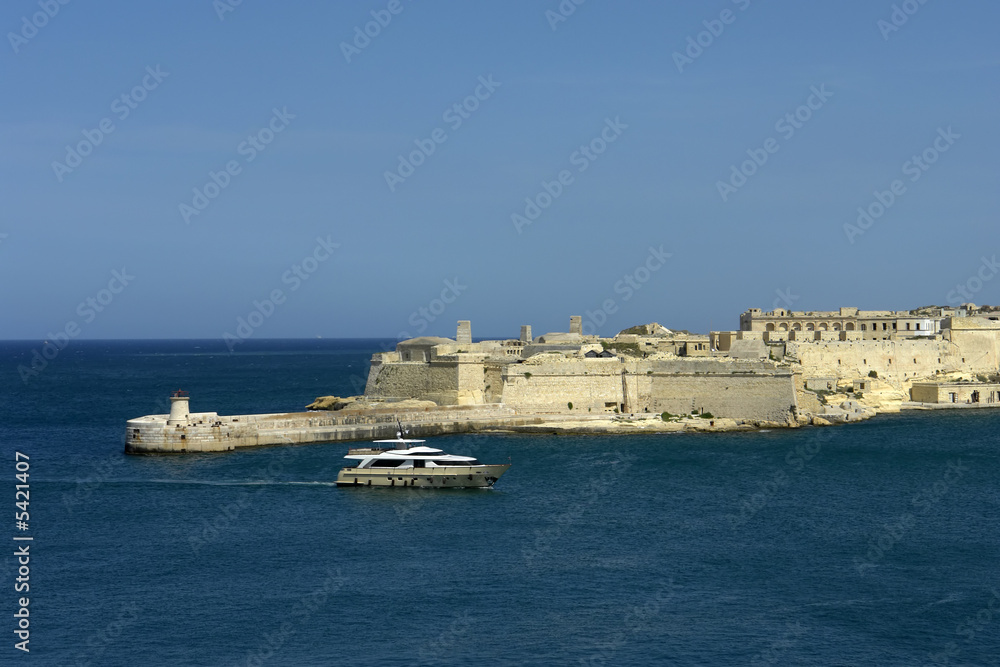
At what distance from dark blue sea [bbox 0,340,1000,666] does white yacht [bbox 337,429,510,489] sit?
0.30 metres

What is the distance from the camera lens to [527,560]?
781 inches

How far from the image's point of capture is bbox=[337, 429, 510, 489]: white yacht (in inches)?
1042

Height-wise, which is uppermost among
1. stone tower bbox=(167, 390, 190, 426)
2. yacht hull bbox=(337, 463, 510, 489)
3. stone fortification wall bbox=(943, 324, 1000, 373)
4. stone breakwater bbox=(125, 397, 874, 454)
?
stone fortification wall bbox=(943, 324, 1000, 373)

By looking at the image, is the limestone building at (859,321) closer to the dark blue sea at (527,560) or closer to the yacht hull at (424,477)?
the dark blue sea at (527,560)

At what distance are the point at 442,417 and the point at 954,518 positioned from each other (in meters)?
17.5

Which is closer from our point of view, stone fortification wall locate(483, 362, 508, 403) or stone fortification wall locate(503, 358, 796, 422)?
stone fortification wall locate(503, 358, 796, 422)

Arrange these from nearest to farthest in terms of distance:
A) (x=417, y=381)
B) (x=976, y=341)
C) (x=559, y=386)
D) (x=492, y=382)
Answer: (x=559, y=386), (x=492, y=382), (x=417, y=381), (x=976, y=341)

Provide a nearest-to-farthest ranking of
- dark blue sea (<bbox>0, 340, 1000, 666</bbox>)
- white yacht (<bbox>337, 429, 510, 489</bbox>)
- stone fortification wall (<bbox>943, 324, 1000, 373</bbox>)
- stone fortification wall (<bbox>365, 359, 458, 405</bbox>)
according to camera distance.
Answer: dark blue sea (<bbox>0, 340, 1000, 666</bbox>) → white yacht (<bbox>337, 429, 510, 489</bbox>) → stone fortification wall (<bbox>365, 359, 458, 405</bbox>) → stone fortification wall (<bbox>943, 324, 1000, 373</bbox>)

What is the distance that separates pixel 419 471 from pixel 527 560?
728 cm

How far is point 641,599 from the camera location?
17.5m

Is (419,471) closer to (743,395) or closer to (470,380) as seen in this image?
(470,380)

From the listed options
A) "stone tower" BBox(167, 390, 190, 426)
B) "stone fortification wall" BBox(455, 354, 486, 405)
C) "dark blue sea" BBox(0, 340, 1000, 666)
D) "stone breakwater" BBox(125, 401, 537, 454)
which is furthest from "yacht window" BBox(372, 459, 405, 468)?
"stone fortification wall" BBox(455, 354, 486, 405)

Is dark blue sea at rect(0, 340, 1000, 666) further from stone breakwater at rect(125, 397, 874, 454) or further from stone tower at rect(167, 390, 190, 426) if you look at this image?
stone tower at rect(167, 390, 190, 426)

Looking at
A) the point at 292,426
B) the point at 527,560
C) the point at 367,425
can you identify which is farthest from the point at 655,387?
the point at 527,560
